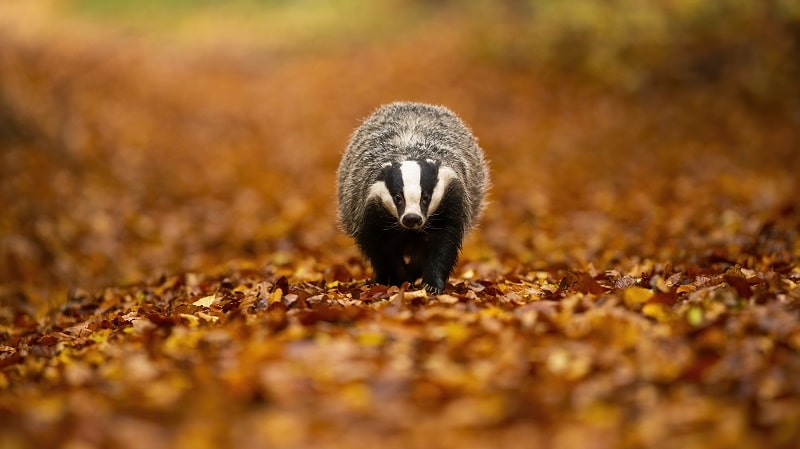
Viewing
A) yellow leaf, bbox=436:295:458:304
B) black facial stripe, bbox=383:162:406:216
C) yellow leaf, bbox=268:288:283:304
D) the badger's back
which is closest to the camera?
yellow leaf, bbox=436:295:458:304

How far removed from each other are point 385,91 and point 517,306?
14979 millimetres

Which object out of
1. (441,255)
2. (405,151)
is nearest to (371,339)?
(441,255)

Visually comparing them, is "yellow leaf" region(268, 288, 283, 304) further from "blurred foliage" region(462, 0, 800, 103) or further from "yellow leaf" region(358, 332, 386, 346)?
"blurred foliage" region(462, 0, 800, 103)

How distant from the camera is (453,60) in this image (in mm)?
21000

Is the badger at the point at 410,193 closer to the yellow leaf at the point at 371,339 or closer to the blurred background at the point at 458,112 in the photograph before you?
the blurred background at the point at 458,112

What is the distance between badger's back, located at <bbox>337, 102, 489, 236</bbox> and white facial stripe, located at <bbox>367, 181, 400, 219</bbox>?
0.17 m

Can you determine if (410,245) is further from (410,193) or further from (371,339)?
(371,339)

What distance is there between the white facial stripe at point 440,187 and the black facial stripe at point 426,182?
0.02m

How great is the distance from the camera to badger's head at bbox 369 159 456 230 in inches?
215

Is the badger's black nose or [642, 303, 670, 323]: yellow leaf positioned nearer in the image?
[642, 303, 670, 323]: yellow leaf

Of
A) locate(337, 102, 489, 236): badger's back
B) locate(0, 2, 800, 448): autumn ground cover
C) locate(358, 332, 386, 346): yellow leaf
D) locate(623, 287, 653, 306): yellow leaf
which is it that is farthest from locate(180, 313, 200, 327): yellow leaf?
locate(623, 287, 653, 306): yellow leaf

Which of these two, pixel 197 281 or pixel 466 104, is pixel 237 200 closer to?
pixel 197 281

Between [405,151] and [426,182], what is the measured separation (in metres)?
0.51

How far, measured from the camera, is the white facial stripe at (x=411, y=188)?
5445 millimetres
